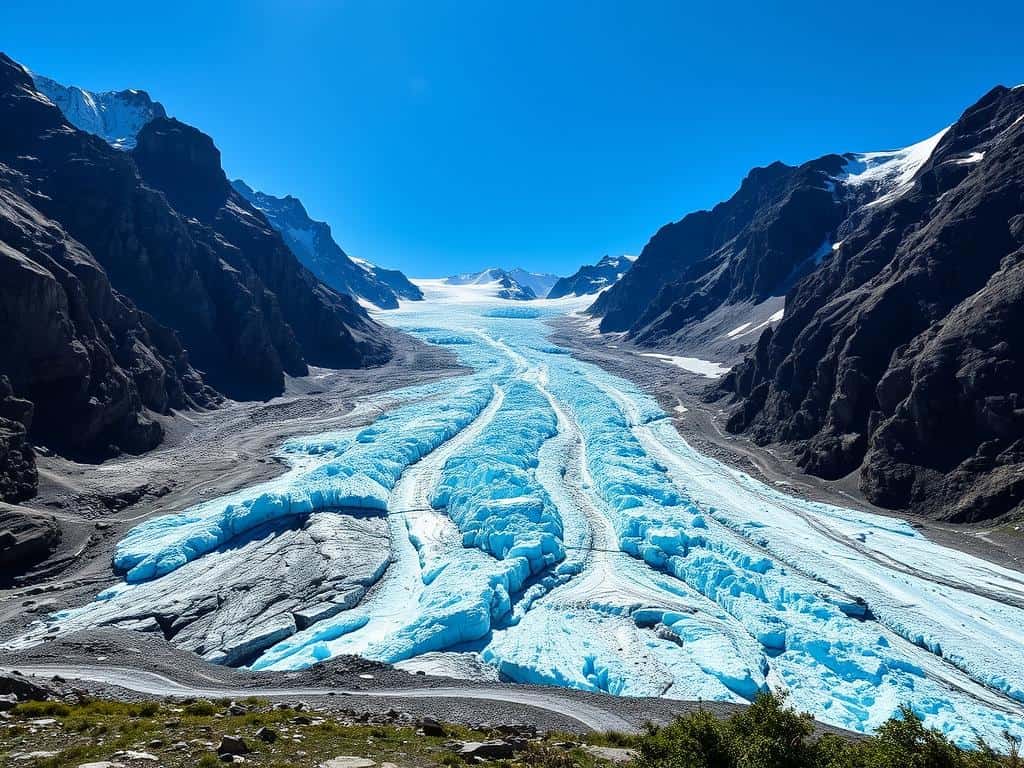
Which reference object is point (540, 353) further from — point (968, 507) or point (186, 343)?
point (968, 507)

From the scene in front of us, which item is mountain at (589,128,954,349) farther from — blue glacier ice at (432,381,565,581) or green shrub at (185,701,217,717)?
green shrub at (185,701,217,717)

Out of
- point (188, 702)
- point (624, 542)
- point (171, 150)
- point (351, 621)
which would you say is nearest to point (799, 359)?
point (624, 542)

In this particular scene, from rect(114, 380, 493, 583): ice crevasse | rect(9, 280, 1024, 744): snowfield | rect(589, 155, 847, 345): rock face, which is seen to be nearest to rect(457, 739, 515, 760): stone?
rect(9, 280, 1024, 744): snowfield

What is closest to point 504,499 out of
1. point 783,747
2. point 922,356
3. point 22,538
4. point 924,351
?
point 22,538

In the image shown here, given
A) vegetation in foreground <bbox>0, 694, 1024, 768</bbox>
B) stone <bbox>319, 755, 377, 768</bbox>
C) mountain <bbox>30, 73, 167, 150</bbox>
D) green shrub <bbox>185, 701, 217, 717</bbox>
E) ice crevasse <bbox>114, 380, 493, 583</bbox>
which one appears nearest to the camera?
vegetation in foreground <bbox>0, 694, 1024, 768</bbox>

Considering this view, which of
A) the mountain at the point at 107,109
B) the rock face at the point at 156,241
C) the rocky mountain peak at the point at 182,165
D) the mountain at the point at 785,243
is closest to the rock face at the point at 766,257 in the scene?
the mountain at the point at 785,243

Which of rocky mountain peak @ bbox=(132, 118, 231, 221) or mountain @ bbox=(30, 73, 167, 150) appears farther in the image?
mountain @ bbox=(30, 73, 167, 150)
